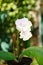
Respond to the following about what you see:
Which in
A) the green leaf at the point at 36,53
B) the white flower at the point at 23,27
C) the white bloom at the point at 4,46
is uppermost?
the white flower at the point at 23,27

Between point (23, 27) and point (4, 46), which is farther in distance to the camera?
point (4, 46)

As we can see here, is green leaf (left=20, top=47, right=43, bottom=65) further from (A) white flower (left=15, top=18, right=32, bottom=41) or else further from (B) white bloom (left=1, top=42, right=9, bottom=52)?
(B) white bloom (left=1, top=42, right=9, bottom=52)

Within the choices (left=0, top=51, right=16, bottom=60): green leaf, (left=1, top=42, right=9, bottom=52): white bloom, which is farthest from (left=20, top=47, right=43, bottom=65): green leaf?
(left=1, top=42, right=9, bottom=52): white bloom

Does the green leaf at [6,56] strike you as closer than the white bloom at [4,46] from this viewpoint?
Yes

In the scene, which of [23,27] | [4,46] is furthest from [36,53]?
[4,46]

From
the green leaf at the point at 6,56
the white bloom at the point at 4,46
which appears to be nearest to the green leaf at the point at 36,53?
the green leaf at the point at 6,56

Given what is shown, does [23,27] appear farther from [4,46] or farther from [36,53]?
[4,46]

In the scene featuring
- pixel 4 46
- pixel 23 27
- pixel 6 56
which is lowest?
pixel 4 46

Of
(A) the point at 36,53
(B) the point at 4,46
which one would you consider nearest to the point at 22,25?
(A) the point at 36,53

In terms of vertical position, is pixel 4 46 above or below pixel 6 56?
below

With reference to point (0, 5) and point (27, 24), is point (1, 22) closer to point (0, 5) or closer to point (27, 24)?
point (0, 5)

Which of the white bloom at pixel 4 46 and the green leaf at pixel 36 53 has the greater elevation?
the green leaf at pixel 36 53

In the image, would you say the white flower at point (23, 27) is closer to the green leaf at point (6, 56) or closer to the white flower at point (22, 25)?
the white flower at point (22, 25)

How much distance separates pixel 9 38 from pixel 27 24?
1174 mm
